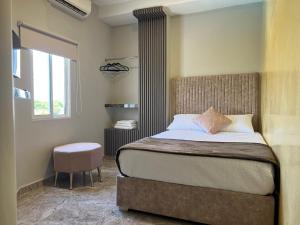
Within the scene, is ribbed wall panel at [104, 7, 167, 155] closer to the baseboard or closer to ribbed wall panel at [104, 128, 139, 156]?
ribbed wall panel at [104, 128, 139, 156]

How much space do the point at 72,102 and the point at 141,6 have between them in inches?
79.1

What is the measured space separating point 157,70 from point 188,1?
1.20 meters

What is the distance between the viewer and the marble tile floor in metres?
2.12

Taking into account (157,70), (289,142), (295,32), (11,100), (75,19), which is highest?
(75,19)

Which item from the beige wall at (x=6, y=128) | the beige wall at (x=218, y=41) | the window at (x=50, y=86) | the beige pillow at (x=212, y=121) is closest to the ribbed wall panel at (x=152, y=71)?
the beige wall at (x=218, y=41)

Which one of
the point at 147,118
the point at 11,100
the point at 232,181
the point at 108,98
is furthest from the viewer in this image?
the point at 108,98

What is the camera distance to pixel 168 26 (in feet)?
13.3

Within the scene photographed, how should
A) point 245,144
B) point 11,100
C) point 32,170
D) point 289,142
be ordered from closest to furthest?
point 11,100 → point 289,142 → point 245,144 → point 32,170

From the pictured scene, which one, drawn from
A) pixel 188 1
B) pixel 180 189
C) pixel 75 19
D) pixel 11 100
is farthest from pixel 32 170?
pixel 188 1

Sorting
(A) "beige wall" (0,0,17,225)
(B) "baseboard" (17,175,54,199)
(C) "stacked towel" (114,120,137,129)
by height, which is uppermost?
(A) "beige wall" (0,0,17,225)

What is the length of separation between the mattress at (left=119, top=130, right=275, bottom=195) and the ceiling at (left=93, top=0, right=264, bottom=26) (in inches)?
105

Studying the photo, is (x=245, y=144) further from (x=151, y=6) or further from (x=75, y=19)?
(x=75, y=19)

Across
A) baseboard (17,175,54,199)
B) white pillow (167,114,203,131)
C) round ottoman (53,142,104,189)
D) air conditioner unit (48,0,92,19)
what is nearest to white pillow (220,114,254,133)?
white pillow (167,114,203,131)

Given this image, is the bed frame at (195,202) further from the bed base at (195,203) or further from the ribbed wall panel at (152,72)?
the ribbed wall panel at (152,72)
